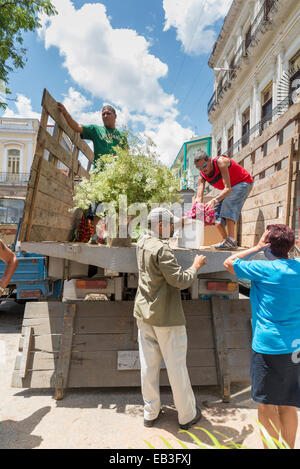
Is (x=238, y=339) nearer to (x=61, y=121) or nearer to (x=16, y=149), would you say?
(x=61, y=121)

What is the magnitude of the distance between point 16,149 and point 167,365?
3262cm

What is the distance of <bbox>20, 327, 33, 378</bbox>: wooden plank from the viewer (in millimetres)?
3089

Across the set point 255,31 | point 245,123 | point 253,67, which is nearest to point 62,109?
point 255,31

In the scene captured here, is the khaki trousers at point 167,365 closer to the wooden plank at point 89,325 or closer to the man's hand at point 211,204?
the wooden plank at point 89,325

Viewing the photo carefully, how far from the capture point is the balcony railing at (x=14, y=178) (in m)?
29.7

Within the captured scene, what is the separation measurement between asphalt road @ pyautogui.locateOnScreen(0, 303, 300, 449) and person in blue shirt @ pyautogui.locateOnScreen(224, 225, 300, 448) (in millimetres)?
221

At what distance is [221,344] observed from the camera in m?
3.21

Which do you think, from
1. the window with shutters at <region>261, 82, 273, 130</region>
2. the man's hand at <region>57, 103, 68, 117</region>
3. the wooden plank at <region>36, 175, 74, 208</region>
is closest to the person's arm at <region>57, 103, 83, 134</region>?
the man's hand at <region>57, 103, 68, 117</region>

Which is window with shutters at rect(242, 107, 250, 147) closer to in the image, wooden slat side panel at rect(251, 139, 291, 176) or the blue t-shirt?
wooden slat side panel at rect(251, 139, 291, 176)

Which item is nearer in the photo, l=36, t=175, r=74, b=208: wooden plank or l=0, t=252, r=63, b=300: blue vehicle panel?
l=36, t=175, r=74, b=208: wooden plank

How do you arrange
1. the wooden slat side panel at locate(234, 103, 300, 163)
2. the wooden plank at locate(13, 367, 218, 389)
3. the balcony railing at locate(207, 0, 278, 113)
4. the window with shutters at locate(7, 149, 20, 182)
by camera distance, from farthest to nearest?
1. the window with shutters at locate(7, 149, 20, 182)
2. the balcony railing at locate(207, 0, 278, 113)
3. the wooden plank at locate(13, 367, 218, 389)
4. the wooden slat side panel at locate(234, 103, 300, 163)

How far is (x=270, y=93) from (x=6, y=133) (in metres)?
26.9

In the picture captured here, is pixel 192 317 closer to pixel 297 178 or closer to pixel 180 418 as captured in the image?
pixel 180 418

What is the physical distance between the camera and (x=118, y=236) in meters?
2.74
